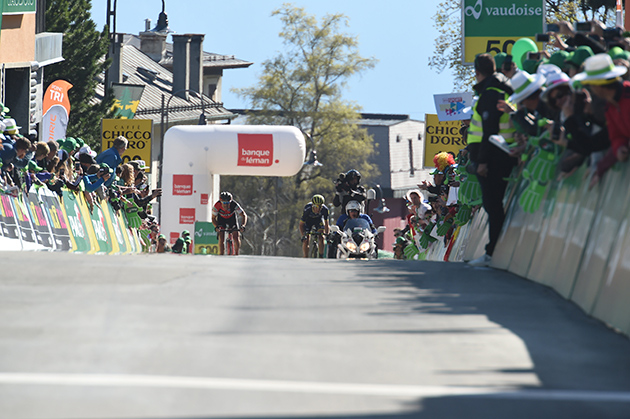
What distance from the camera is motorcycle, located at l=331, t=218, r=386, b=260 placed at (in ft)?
70.7

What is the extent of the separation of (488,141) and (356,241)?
10.8m

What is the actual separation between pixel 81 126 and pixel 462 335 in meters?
34.8

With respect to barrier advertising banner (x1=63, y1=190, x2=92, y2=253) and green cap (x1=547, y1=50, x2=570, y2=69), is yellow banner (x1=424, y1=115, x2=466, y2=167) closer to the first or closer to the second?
barrier advertising banner (x1=63, y1=190, x2=92, y2=253)

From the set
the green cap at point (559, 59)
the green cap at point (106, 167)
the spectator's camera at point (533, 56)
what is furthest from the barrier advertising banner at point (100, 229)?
the green cap at point (559, 59)

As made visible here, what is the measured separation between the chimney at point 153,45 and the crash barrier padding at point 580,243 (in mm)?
68939

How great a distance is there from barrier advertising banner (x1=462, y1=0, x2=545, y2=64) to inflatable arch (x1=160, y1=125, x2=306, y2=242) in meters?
13.8

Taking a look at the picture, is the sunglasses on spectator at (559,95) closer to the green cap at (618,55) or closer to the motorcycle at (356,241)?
the green cap at (618,55)

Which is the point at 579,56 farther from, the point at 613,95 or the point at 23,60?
the point at 23,60

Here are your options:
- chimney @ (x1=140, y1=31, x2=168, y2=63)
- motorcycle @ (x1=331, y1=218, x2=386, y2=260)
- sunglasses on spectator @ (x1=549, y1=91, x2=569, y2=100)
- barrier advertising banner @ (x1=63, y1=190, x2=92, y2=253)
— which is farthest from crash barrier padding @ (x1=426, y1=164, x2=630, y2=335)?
chimney @ (x1=140, y1=31, x2=168, y2=63)

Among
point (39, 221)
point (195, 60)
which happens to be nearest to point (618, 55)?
point (39, 221)

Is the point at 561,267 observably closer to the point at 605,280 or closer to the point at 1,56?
the point at 605,280

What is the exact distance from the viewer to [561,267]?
28.0ft

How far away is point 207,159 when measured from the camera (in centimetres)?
3316

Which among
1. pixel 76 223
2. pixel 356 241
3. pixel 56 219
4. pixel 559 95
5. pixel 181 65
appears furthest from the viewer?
pixel 181 65
